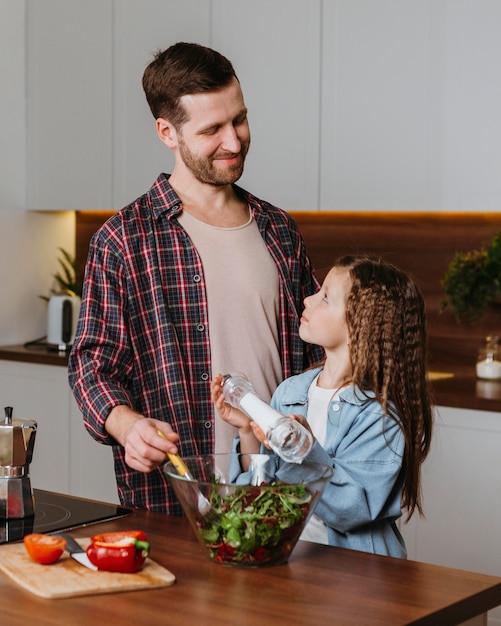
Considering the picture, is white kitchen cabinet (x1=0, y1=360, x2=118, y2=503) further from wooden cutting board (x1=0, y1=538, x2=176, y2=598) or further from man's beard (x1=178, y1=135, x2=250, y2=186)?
wooden cutting board (x1=0, y1=538, x2=176, y2=598)

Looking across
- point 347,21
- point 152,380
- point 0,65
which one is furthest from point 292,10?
point 152,380

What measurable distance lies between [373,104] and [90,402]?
5.90 feet

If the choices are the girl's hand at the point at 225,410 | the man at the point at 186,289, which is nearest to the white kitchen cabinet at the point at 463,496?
the man at the point at 186,289

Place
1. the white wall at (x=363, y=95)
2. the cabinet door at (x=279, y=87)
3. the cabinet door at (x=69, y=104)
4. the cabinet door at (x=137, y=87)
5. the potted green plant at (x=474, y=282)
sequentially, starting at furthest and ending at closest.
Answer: the cabinet door at (x=69, y=104)
the cabinet door at (x=137, y=87)
the cabinet door at (x=279, y=87)
the potted green plant at (x=474, y=282)
the white wall at (x=363, y=95)

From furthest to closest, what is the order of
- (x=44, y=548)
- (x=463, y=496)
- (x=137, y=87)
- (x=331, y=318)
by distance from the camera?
(x=137, y=87) → (x=463, y=496) → (x=331, y=318) → (x=44, y=548)

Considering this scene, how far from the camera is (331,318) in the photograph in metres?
1.79

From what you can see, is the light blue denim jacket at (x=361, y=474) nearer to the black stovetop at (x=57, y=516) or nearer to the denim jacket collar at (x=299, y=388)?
the denim jacket collar at (x=299, y=388)

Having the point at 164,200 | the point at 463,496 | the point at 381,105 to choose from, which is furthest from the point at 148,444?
the point at 381,105

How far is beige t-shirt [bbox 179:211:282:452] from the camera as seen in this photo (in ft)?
6.83

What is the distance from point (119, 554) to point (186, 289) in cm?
80

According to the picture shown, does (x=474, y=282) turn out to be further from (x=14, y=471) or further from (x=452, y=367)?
(x=14, y=471)

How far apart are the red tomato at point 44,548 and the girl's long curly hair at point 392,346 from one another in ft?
1.91

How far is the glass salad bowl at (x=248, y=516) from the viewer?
4.55 ft

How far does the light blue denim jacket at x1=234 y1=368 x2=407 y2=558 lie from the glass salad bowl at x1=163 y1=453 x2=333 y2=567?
13 centimetres
